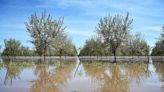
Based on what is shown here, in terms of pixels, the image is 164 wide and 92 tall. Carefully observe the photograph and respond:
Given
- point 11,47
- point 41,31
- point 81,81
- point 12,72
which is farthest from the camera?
point 11,47

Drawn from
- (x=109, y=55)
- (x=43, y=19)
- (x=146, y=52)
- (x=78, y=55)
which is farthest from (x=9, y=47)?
(x=43, y=19)

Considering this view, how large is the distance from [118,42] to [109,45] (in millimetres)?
1768

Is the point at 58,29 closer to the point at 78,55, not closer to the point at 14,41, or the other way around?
the point at 14,41

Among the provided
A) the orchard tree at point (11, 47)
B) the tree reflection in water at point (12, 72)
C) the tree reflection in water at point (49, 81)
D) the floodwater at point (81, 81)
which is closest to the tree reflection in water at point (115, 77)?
the floodwater at point (81, 81)

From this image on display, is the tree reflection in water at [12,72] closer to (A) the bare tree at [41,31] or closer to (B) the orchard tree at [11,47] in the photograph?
(A) the bare tree at [41,31]

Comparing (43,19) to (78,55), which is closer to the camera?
(43,19)

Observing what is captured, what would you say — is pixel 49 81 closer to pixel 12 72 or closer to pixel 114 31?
pixel 12 72

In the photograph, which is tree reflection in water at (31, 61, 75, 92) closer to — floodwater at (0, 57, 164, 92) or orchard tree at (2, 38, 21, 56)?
floodwater at (0, 57, 164, 92)

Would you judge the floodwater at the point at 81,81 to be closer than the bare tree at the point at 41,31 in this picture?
Yes

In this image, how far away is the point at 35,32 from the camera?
4431 cm

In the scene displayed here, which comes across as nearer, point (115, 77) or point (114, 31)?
point (115, 77)

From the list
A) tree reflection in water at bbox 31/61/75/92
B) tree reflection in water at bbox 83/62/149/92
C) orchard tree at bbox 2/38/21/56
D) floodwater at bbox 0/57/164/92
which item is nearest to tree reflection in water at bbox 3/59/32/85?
floodwater at bbox 0/57/164/92

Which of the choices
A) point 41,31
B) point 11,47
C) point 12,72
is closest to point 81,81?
point 12,72

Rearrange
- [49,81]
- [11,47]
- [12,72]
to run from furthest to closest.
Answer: [11,47] < [12,72] < [49,81]
